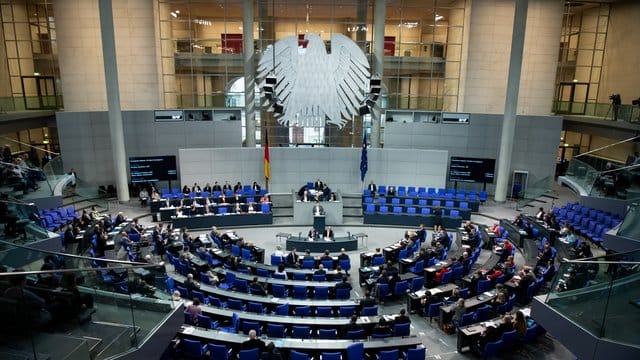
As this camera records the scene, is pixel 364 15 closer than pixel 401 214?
No

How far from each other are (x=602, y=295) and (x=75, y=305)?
8213mm

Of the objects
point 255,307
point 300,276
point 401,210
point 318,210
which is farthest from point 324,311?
point 401,210

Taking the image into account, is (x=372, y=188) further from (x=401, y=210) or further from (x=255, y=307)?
(x=255, y=307)

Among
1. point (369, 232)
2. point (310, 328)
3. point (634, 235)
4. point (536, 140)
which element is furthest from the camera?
point (536, 140)

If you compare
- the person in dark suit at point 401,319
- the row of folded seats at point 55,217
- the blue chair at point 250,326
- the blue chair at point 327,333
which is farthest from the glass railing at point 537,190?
the row of folded seats at point 55,217

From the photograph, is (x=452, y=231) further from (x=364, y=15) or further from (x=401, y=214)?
(x=364, y=15)

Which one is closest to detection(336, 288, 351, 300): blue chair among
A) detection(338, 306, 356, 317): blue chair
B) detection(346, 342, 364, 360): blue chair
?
detection(338, 306, 356, 317): blue chair

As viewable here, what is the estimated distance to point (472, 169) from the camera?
24000mm

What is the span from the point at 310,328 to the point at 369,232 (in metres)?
9.77

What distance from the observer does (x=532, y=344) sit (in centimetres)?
1078

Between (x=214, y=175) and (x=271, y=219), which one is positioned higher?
(x=214, y=175)

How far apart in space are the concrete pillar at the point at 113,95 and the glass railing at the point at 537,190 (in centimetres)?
2154

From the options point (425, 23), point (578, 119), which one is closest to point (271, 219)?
point (425, 23)

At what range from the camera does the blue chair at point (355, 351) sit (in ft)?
29.3
